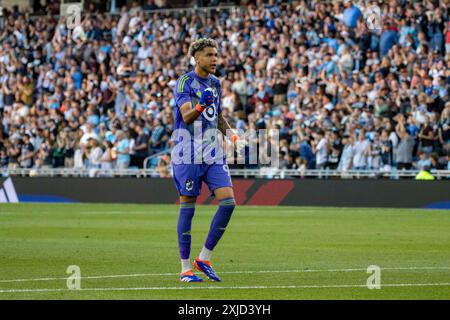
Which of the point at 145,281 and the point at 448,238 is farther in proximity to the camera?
the point at 448,238

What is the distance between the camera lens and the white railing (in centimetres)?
2931

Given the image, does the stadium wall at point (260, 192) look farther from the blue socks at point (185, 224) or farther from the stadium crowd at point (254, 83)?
the blue socks at point (185, 224)

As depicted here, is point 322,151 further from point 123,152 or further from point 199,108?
point 199,108

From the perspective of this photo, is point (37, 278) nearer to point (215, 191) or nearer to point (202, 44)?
Answer: point (215, 191)

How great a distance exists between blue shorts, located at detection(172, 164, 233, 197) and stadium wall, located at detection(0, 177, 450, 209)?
16.2m

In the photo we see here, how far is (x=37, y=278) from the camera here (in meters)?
12.7

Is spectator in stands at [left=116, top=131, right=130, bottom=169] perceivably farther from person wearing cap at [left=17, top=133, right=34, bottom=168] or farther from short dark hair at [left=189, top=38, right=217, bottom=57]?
short dark hair at [left=189, top=38, right=217, bottom=57]

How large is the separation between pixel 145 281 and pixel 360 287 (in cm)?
232

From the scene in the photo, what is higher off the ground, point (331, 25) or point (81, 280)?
point (331, 25)

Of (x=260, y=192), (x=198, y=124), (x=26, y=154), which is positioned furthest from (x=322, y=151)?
(x=198, y=124)

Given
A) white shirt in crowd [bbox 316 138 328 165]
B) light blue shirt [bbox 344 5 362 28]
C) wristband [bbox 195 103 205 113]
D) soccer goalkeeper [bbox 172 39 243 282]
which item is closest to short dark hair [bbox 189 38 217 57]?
soccer goalkeeper [bbox 172 39 243 282]

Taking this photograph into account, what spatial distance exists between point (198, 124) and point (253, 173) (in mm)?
19249

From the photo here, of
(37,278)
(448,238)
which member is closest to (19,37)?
(448,238)

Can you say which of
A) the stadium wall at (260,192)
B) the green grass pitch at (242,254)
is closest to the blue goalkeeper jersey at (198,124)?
the green grass pitch at (242,254)
